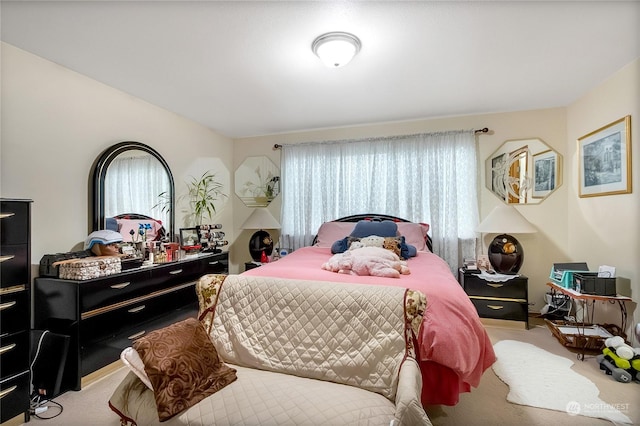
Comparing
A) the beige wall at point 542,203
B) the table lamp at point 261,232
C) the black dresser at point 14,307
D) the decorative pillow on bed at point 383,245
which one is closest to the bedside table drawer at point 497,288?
the beige wall at point 542,203

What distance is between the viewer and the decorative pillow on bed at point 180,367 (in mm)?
1244

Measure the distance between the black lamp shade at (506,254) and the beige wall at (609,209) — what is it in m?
0.62

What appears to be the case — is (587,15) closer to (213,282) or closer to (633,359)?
(633,359)

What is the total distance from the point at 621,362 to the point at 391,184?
2.63 meters

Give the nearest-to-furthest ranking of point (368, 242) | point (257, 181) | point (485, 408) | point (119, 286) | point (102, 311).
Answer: point (485, 408)
point (102, 311)
point (119, 286)
point (368, 242)
point (257, 181)

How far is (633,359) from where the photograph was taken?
6.98ft

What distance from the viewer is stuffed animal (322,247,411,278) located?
7.30 ft

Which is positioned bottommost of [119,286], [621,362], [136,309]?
[621,362]

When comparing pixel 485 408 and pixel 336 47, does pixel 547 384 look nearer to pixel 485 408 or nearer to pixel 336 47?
pixel 485 408

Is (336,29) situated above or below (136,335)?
above

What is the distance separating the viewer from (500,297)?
10.4 feet

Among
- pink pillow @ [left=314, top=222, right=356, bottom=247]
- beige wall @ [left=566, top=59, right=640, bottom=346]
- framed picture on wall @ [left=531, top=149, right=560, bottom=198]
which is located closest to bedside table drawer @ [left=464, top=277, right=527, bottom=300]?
beige wall @ [left=566, top=59, right=640, bottom=346]

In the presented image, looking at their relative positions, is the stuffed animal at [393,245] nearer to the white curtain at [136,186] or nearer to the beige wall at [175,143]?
the beige wall at [175,143]

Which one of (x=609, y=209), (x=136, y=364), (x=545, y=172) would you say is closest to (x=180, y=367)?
(x=136, y=364)
